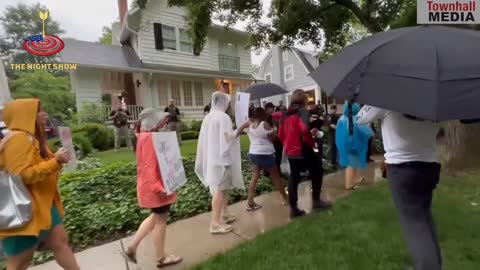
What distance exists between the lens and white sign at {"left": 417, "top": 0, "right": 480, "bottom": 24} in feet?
9.99

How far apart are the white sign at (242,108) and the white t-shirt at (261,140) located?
37 centimetres

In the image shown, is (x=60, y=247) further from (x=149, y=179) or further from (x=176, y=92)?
(x=176, y=92)

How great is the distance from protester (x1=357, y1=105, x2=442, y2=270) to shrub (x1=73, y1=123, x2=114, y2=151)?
1236 centimetres

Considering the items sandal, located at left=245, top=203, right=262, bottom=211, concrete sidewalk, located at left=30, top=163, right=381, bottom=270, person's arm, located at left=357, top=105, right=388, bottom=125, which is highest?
person's arm, located at left=357, top=105, right=388, bottom=125

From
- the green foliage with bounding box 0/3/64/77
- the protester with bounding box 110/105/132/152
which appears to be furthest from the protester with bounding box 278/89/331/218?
the green foliage with bounding box 0/3/64/77

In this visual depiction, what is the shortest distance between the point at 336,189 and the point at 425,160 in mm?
4194

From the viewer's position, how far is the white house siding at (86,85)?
658 inches

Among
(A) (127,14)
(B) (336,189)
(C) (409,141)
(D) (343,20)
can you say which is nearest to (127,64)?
(A) (127,14)

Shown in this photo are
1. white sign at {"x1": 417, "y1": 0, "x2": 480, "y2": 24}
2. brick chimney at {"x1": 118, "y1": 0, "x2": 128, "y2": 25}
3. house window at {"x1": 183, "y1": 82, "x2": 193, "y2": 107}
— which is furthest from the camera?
house window at {"x1": 183, "y1": 82, "x2": 193, "y2": 107}

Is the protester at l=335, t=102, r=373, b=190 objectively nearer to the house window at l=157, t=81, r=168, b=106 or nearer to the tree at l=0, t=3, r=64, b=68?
the house window at l=157, t=81, r=168, b=106

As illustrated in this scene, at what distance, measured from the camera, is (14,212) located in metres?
2.47

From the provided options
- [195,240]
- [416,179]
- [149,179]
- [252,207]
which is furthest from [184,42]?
[416,179]

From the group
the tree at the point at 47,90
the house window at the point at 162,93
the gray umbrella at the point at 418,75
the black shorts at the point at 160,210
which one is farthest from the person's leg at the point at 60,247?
the tree at the point at 47,90

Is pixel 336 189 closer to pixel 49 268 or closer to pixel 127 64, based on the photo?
pixel 49 268
